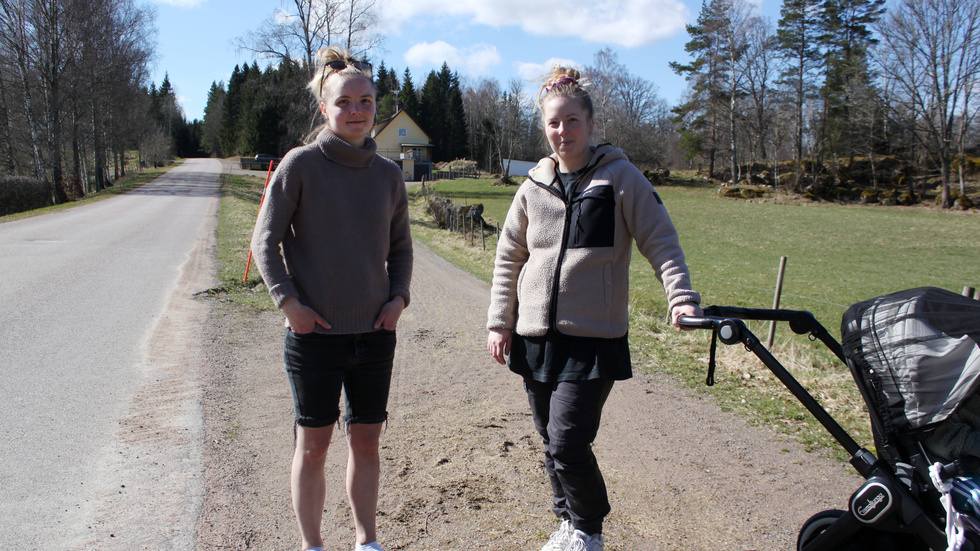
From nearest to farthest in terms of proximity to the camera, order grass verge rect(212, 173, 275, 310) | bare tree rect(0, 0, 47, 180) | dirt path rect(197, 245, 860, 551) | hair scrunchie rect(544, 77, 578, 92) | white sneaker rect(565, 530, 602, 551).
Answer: white sneaker rect(565, 530, 602, 551) < hair scrunchie rect(544, 77, 578, 92) < dirt path rect(197, 245, 860, 551) < grass verge rect(212, 173, 275, 310) < bare tree rect(0, 0, 47, 180)

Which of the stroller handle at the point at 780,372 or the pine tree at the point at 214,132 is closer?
the stroller handle at the point at 780,372

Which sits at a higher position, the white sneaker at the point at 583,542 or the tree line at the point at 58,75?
the tree line at the point at 58,75

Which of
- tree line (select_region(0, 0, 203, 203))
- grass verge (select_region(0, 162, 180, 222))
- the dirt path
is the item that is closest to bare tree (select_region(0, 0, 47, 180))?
tree line (select_region(0, 0, 203, 203))

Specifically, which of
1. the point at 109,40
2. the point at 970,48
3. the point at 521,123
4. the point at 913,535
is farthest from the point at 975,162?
the point at 109,40

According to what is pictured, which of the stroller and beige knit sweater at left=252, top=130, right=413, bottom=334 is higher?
A: beige knit sweater at left=252, top=130, right=413, bottom=334

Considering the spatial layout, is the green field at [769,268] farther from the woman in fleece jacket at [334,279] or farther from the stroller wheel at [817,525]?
the woman in fleece jacket at [334,279]

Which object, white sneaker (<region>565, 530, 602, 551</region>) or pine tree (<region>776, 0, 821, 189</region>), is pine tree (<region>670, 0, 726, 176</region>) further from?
white sneaker (<region>565, 530, 602, 551</region>)

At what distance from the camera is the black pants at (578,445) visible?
240cm

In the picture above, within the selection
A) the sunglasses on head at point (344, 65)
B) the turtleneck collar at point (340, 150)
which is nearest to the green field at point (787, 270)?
the turtleneck collar at point (340, 150)

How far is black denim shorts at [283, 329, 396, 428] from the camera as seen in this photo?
2.34 meters

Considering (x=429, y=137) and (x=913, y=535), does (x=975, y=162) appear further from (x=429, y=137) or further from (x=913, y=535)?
(x=429, y=137)

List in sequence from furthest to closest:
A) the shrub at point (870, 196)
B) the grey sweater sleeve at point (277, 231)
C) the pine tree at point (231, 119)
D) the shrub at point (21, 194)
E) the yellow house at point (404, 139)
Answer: the pine tree at point (231, 119)
the yellow house at point (404, 139)
the shrub at point (870, 196)
the shrub at point (21, 194)
the grey sweater sleeve at point (277, 231)

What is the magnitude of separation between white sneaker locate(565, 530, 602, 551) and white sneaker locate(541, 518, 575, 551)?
0.12 feet

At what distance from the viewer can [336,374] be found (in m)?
2.38
